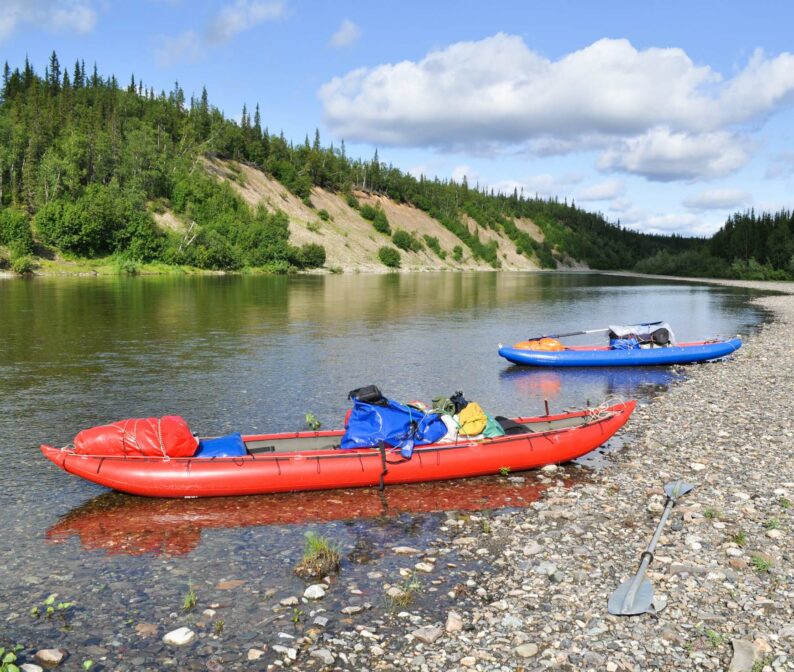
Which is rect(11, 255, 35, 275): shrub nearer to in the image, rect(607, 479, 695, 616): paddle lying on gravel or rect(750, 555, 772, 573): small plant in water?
rect(607, 479, 695, 616): paddle lying on gravel

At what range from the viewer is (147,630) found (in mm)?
8664

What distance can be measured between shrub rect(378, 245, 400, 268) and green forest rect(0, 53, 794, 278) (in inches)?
16.7

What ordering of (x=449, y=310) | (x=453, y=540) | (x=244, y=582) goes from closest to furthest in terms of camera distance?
(x=244, y=582), (x=453, y=540), (x=449, y=310)

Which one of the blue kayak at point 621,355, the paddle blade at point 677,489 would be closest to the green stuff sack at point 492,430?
the paddle blade at point 677,489

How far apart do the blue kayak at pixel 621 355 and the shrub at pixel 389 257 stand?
117848 mm

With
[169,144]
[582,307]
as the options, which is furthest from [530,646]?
[169,144]

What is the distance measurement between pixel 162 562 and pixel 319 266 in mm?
115807

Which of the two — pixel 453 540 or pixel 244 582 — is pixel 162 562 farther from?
pixel 453 540

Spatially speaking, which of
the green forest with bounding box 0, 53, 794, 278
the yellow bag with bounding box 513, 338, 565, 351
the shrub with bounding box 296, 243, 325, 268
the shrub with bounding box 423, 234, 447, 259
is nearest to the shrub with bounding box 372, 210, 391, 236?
the green forest with bounding box 0, 53, 794, 278

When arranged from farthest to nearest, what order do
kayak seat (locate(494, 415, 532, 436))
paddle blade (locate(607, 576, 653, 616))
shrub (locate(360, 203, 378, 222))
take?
shrub (locate(360, 203, 378, 222)) < kayak seat (locate(494, 415, 532, 436)) < paddle blade (locate(607, 576, 653, 616))

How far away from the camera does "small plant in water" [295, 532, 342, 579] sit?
10188 millimetres

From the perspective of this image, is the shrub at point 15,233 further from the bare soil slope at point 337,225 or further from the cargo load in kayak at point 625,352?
the cargo load in kayak at point 625,352

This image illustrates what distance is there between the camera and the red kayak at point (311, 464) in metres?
13.0

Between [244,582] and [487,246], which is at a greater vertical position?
[487,246]
